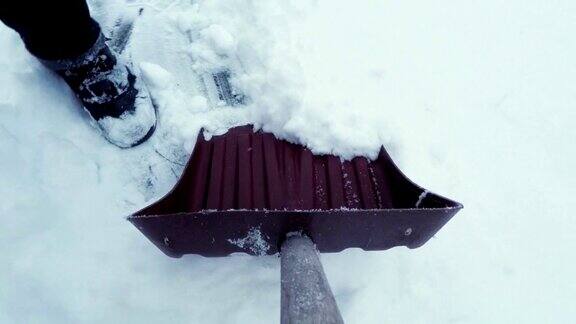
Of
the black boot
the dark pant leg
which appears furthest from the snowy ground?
the dark pant leg

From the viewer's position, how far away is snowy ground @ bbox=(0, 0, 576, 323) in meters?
1.69

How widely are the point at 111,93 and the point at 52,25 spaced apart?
1.18 ft

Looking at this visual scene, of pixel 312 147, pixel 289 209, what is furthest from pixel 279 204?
pixel 312 147

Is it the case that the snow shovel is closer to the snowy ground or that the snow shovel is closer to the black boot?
the snowy ground

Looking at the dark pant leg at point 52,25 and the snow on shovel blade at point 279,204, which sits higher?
the dark pant leg at point 52,25

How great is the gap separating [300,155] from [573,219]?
1475mm

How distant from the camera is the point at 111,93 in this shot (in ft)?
5.65

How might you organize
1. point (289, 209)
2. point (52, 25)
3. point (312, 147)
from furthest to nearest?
point (312, 147) < point (289, 209) < point (52, 25)

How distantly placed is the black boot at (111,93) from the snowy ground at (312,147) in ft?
0.31

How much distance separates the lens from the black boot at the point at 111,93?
1.63 m

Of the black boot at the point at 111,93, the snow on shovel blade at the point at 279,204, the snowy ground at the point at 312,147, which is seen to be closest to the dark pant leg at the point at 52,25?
the black boot at the point at 111,93

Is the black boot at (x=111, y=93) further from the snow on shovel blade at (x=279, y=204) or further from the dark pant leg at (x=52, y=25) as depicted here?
the snow on shovel blade at (x=279, y=204)

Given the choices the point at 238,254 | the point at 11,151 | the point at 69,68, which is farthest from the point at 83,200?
the point at 238,254

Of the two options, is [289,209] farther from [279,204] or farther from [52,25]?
[52,25]
